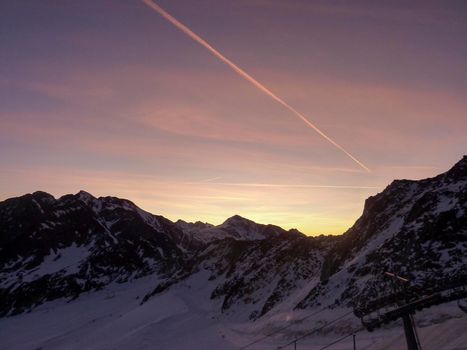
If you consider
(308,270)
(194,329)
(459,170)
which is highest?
(459,170)

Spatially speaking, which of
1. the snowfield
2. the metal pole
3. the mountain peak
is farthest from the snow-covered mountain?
the metal pole

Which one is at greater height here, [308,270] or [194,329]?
[308,270]

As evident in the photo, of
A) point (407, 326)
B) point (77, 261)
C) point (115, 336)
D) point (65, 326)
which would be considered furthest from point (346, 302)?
point (77, 261)

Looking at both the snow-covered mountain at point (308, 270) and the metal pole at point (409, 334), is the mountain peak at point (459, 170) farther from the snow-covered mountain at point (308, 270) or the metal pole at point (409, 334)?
the metal pole at point (409, 334)

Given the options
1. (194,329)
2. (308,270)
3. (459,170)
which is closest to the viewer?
(459,170)

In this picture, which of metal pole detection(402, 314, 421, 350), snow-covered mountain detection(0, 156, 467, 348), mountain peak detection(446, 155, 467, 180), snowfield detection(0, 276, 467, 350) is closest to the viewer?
metal pole detection(402, 314, 421, 350)

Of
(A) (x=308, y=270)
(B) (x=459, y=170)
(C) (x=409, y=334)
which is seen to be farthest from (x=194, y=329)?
(C) (x=409, y=334)

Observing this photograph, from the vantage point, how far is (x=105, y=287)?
153500mm

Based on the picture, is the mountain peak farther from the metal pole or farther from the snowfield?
the metal pole

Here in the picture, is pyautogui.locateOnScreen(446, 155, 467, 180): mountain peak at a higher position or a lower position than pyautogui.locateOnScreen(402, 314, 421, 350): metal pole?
higher

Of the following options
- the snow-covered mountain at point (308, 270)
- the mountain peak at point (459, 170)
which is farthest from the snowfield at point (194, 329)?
Answer: the mountain peak at point (459, 170)

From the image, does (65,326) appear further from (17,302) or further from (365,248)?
(365,248)

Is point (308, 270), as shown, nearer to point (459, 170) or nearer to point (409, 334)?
point (459, 170)

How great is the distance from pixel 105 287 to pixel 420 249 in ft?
453
